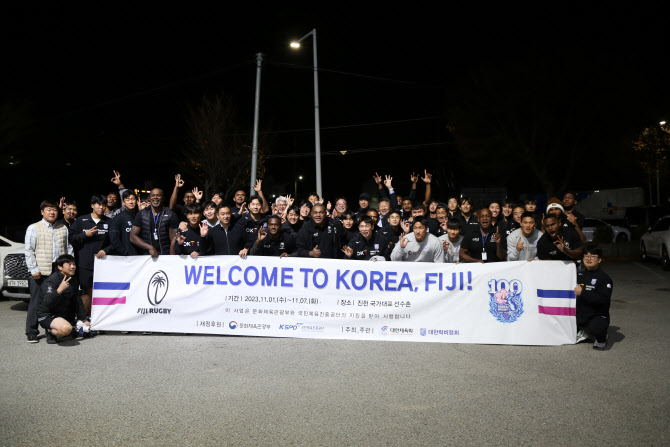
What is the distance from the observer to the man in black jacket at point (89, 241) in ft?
24.7

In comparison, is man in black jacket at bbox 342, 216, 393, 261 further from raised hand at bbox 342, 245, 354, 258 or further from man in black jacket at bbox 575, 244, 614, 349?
man in black jacket at bbox 575, 244, 614, 349

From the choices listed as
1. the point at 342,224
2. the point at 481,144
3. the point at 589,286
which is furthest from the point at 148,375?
the point at 481,144

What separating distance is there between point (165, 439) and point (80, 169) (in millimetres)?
32241

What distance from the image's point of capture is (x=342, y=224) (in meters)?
8.48

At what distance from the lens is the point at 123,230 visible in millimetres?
7875

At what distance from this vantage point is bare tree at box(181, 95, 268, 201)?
3469cm

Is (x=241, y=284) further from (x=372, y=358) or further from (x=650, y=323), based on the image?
(x=650, y=323)

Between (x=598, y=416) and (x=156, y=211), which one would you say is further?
(x=156, y=211)

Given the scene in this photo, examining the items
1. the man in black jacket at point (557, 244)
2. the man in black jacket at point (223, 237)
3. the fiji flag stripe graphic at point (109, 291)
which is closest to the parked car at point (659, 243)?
the man in black jacket at point (557, 244)

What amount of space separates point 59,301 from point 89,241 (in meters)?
1.24

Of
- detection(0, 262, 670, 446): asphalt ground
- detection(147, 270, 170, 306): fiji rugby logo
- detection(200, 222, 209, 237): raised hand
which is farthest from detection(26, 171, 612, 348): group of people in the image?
detection(0, 262, 670, 446): asphalt ground

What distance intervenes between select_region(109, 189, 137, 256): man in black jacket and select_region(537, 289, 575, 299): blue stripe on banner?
622cm

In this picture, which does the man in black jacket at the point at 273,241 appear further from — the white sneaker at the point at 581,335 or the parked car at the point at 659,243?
the parked car at the point at 659,243

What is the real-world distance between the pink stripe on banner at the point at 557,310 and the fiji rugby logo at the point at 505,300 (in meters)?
0.28
